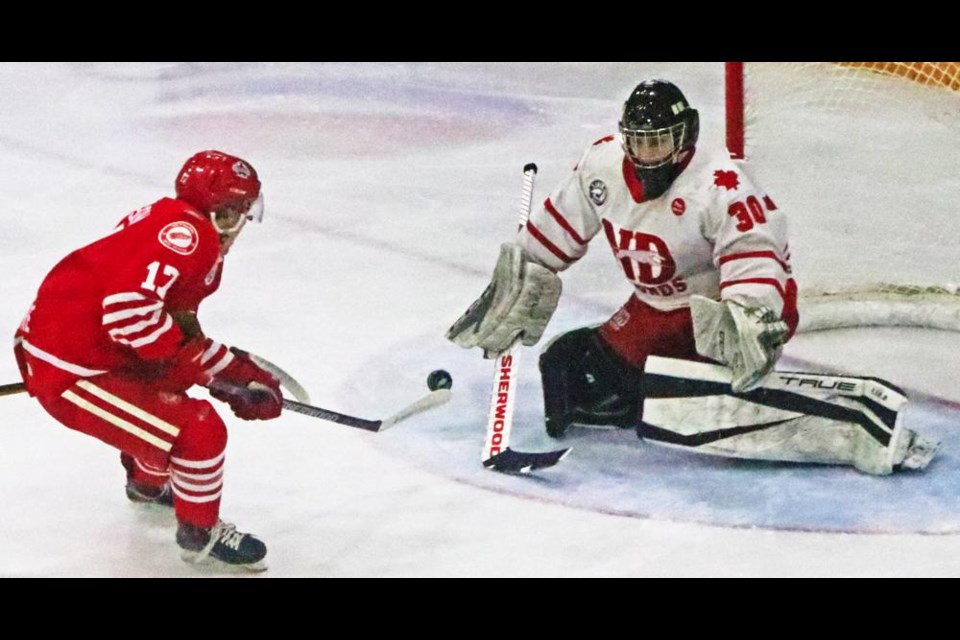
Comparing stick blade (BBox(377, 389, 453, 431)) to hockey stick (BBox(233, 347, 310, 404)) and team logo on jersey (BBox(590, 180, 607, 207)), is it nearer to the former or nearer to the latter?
hockey stick (BBox(233, 347, 310, 404))

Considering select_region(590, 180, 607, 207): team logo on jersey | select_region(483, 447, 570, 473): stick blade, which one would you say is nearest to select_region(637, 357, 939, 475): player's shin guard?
select_region(483, 447, 570, 473): stick blade

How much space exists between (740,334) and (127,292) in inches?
43.5

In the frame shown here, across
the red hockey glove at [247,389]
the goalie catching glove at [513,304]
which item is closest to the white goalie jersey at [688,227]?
the goalie catching glove at [513,304]

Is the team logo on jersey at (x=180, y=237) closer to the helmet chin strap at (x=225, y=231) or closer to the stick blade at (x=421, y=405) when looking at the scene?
the helmet chin strap at (x=225, y=231)

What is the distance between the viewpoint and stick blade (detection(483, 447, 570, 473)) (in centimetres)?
317

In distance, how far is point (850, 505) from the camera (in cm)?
304

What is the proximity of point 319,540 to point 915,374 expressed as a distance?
56.9 inches

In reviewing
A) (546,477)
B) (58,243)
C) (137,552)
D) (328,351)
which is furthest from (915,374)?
(58,243)

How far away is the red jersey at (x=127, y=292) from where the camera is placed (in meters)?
2.66

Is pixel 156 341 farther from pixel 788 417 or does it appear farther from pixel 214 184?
pixel 788 417

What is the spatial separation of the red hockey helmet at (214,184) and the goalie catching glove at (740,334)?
33.5 inches

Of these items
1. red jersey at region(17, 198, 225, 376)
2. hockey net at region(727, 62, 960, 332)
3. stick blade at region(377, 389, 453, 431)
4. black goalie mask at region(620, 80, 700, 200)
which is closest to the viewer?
red jersey at region(17, 198, 225, 376)

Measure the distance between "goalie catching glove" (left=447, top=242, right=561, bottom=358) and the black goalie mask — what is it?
0.35 m

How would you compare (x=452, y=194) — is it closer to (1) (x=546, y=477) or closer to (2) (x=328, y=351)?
(2) (x=328, y=351)
